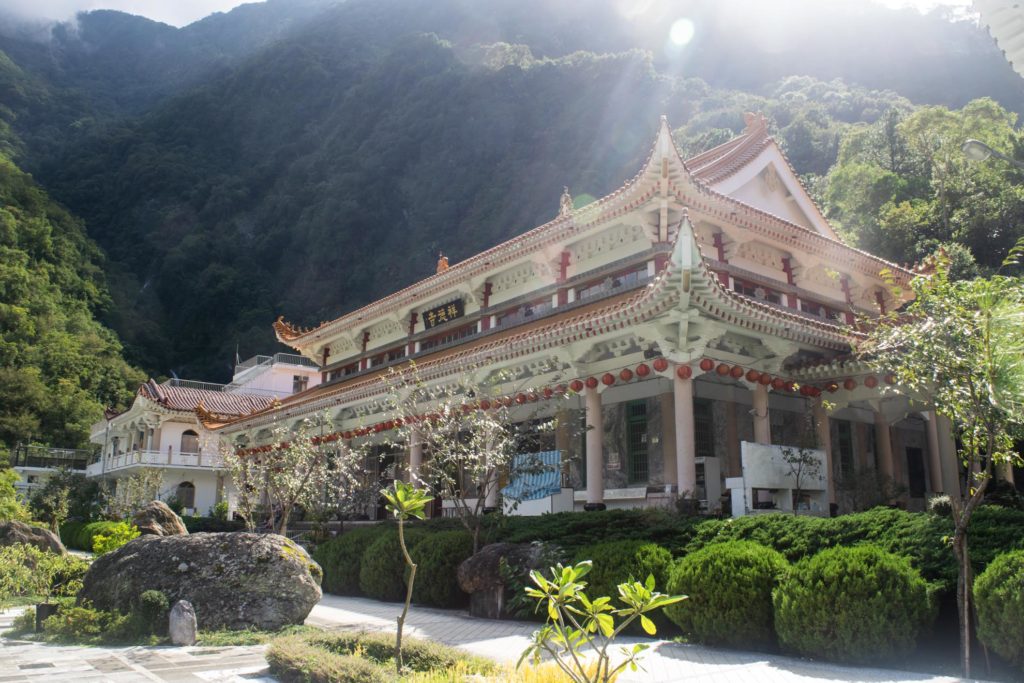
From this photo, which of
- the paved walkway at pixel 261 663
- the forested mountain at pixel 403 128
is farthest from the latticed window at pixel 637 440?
the forested mountain at pixel 403 128

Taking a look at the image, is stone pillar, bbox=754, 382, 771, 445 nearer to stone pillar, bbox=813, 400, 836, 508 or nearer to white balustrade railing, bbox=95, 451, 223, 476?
stone pillar, bbox=813, 400, 836, 508

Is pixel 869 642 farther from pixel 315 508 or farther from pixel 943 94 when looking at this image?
pixel 943 94

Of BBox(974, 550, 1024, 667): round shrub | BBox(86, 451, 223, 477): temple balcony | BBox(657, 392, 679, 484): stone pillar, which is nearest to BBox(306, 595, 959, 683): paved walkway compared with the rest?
BBox(974, 550, 1024, 667): round shrub

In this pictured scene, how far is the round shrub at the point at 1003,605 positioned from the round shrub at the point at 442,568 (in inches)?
318

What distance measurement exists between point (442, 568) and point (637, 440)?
18.6 ft

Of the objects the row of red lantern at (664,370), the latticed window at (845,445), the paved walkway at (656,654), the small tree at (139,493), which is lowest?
the paved walkway at (656,654)

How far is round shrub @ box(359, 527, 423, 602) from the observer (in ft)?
48.3

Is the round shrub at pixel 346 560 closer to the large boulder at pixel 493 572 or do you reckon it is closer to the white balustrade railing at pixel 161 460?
the large boulder at pixel 493 572

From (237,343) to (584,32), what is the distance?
53650 mm

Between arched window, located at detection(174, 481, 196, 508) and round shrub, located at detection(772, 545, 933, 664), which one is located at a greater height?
arched window, located at detection(174, 481, 196, 508)

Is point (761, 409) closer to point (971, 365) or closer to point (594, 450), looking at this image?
point (594, 450)

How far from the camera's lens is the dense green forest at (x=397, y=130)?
6969 centimetres

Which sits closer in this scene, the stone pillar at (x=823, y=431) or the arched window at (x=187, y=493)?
the stone pillar at (x=823, y=431)

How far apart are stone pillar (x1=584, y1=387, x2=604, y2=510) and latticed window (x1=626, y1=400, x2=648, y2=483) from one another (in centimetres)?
113
